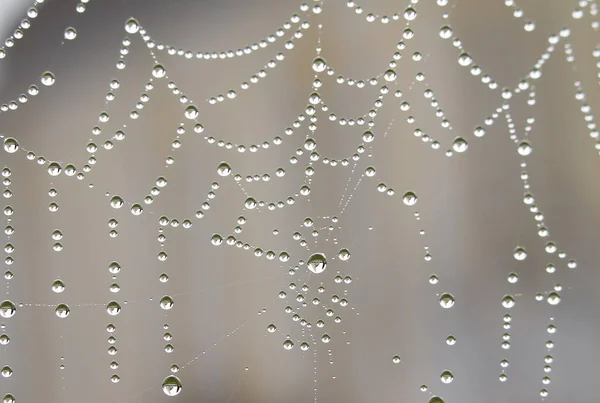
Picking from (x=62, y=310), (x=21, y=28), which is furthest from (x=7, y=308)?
(x=21, y=28)

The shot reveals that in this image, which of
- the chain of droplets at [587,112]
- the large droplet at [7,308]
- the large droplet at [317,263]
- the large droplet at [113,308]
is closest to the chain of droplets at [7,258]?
the large droplet at [7,308]

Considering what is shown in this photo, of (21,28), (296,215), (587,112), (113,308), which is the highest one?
(21,28)

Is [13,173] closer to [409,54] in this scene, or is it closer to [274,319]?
[274,319]

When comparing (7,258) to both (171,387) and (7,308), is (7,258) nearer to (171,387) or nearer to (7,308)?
(7,308)

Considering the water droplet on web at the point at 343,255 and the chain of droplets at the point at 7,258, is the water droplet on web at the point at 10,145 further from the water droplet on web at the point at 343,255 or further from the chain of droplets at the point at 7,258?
the water droplet on web at the point at 343,255

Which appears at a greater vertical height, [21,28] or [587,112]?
[21,28]

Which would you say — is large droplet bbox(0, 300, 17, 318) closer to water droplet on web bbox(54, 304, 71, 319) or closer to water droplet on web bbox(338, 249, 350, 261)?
water droplet on web bbox(54, 304, 71, 319)
